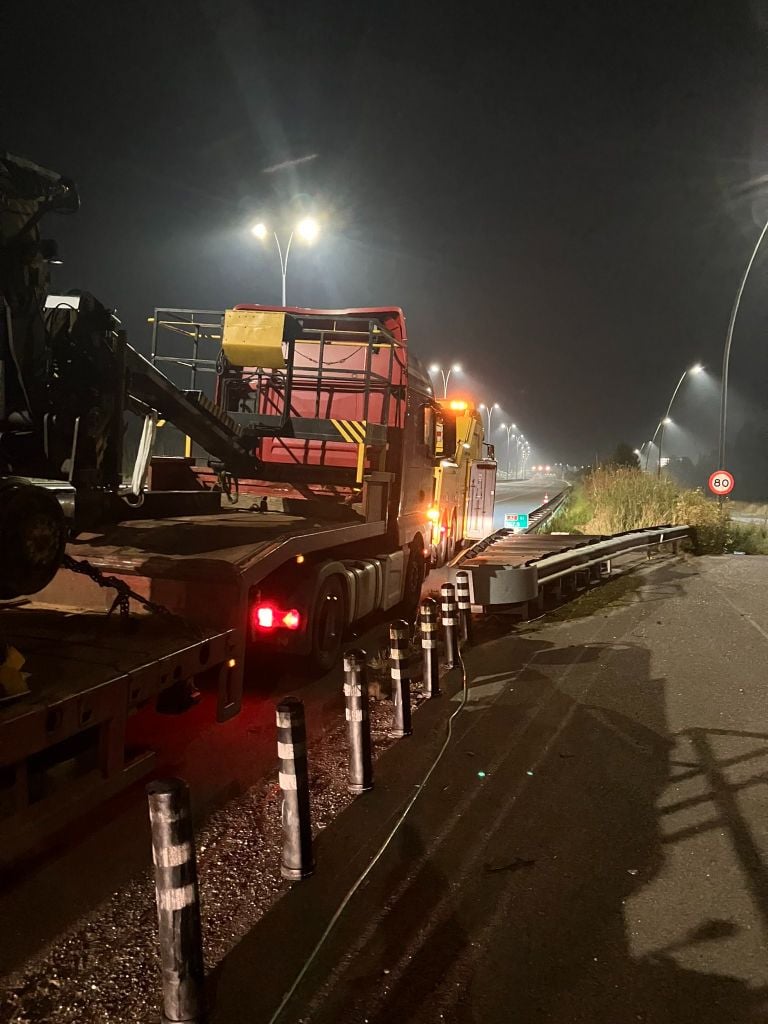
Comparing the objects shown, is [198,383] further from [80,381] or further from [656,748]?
[656,748]

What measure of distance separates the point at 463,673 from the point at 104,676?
168 inches

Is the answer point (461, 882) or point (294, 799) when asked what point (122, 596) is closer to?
point (294, 799)

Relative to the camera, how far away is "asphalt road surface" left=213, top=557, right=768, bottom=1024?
2.77 meters

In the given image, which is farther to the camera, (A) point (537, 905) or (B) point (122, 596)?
(B) point (122, 596)

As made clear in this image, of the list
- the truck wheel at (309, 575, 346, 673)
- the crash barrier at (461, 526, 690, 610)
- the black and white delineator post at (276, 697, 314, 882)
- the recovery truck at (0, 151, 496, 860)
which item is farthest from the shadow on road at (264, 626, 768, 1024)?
the crash barrier at (461, 526, 690, 610)

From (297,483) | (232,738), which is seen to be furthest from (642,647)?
(232,738)

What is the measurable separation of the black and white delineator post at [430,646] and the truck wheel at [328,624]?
974mm

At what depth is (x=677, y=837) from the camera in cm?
398

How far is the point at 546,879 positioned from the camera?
3.58 meters

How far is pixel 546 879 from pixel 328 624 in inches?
150

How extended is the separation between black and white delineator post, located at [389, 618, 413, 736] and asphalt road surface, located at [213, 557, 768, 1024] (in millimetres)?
148

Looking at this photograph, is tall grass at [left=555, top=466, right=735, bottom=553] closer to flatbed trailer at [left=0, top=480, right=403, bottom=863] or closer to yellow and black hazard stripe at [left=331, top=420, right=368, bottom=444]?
yellow and black hazard stripe at [left=331, top=420, right=368, bottom=444]

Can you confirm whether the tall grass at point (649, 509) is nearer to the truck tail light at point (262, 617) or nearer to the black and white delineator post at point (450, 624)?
the black and white delineator post at point (450, 624)

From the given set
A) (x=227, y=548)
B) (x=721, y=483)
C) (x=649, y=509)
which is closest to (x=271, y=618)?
(x=227, y=548)
